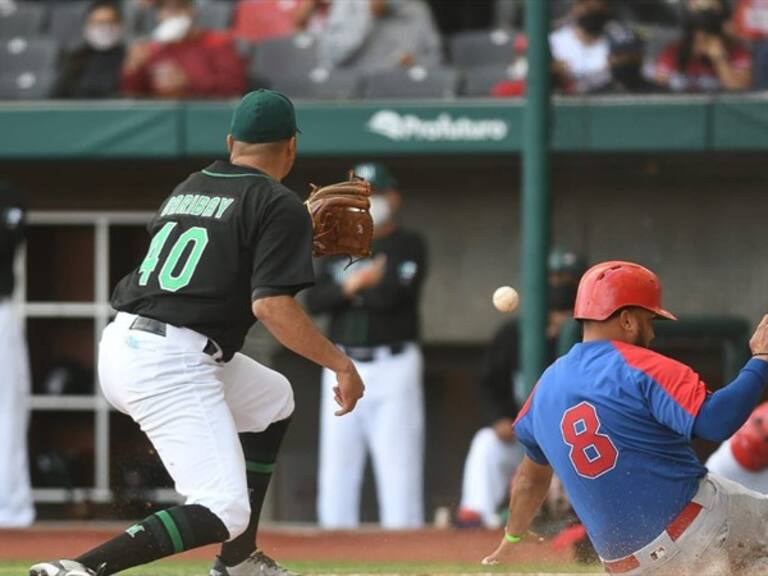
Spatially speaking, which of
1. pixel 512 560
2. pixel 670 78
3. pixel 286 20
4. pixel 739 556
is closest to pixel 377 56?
pixel 286 20

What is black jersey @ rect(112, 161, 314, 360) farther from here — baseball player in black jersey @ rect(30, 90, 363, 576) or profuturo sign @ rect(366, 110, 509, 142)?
profuturo sign @ rect(366, 110, 509, 142)

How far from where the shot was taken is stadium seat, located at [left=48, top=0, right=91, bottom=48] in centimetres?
1012

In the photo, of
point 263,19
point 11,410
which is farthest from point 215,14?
point 11,410

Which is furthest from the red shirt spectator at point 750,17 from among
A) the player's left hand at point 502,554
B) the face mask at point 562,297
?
the player's left hand at point 502,554

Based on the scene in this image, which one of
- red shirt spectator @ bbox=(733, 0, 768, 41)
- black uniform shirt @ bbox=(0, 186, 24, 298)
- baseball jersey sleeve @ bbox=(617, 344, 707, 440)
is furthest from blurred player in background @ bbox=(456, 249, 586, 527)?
baseball jersey sleeve @ bbox=(617, 344, 707, 440)

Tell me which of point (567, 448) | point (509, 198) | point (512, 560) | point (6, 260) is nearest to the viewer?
point (567, 448)

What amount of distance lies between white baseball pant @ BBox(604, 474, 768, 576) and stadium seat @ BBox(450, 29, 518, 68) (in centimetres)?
546

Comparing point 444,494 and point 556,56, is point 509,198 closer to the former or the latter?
point 556,56

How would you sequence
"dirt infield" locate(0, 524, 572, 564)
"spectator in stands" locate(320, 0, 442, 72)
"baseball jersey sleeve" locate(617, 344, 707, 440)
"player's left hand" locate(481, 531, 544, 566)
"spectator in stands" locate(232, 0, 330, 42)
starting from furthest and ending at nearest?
"spectator in stands" locate(232, 0, 330, 42) → "spectator in stands" locate(320, 0, 442, 72) → "dirt infield" locate(0, 524, 572, 564) → "player's left hand" locate(481, 531, 544, 566) → "baseball jersey sleeve" locate(617, 344, 707, 440)

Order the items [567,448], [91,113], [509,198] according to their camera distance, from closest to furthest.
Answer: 1. [567,448]
2. [91,113]
3. [509,198]

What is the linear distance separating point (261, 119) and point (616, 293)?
1034mm

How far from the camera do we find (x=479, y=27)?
33.3 feet

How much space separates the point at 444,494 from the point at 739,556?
4903mm

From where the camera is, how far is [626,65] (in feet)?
29.0
